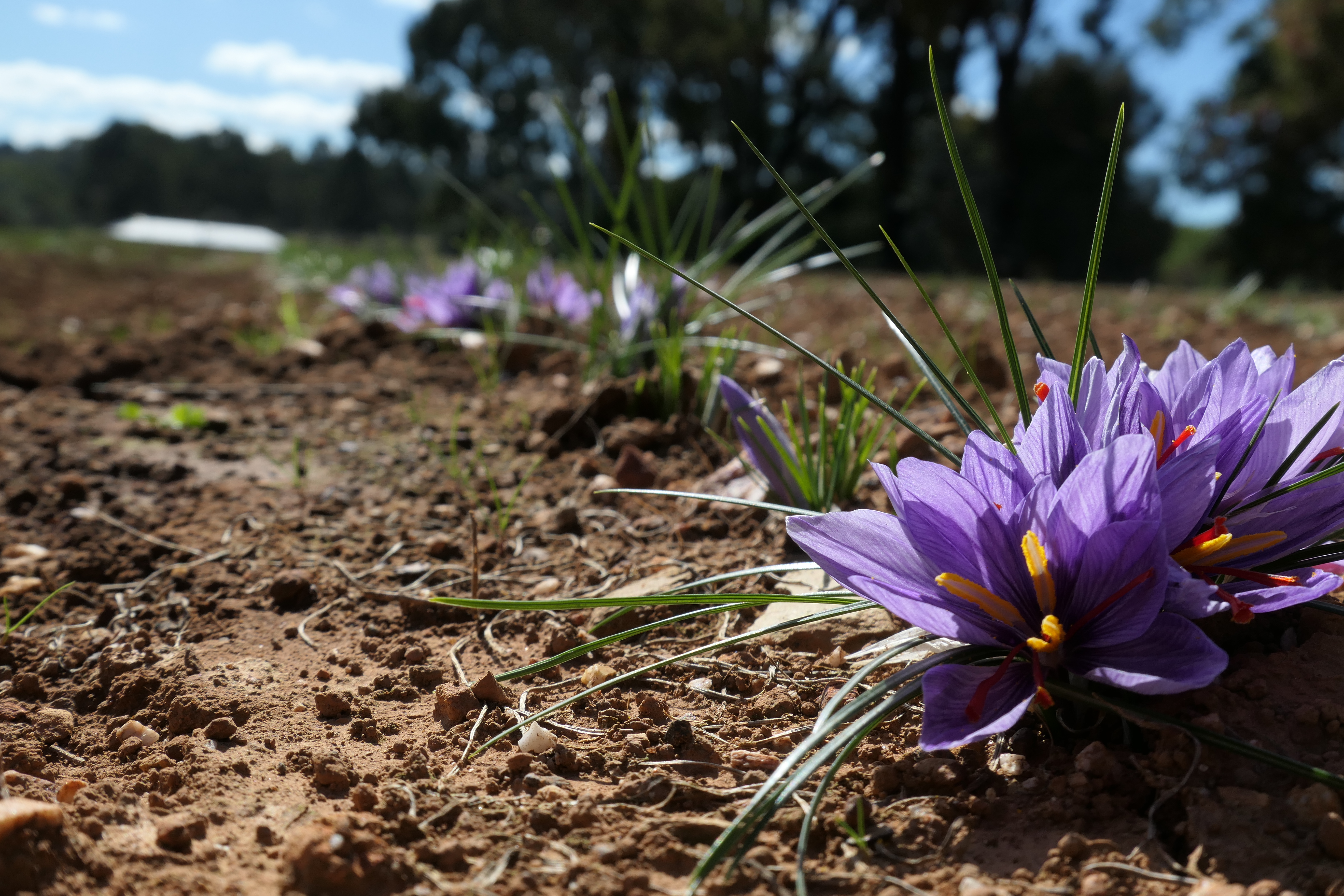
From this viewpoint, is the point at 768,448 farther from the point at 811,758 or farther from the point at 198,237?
the point at 198,237

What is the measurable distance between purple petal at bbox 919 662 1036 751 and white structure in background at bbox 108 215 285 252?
11318mm

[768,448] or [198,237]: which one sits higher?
[198,237]

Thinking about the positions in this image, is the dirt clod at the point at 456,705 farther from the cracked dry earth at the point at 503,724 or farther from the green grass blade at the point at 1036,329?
the green grass blade at the point at 1036,329

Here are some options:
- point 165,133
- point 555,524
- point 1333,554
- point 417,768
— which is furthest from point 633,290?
point 165,133

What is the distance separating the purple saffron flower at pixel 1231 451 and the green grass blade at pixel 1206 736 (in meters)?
0.10

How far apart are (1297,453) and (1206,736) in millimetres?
308

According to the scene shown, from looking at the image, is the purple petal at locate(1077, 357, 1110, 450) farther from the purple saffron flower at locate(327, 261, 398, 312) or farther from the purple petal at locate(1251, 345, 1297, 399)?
the purple saffron flower at locate(327, 261, 398, 312)

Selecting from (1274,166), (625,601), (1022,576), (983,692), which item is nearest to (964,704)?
(983,692)

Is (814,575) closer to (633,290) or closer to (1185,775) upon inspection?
(1185,775)

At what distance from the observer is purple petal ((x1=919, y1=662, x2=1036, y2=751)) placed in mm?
817

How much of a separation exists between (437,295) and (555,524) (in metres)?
1.72

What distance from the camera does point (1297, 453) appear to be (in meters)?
0.92

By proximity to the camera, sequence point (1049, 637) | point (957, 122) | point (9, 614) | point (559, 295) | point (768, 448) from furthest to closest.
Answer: point (957, 122), point (559, 295), point (768, 448), point (9, 614), point (1049, 637)

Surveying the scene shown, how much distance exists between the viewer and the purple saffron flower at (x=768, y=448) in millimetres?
1432
